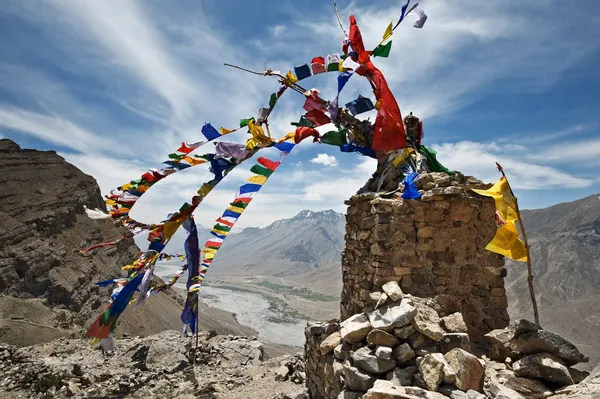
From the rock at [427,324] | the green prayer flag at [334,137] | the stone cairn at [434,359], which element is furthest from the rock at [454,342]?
the green prayer flag at [334,137]

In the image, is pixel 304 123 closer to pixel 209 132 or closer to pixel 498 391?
pixel 209 132

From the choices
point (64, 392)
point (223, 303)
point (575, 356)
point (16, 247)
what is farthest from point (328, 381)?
point (223, 303)

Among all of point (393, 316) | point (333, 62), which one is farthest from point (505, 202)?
point (333, 62)

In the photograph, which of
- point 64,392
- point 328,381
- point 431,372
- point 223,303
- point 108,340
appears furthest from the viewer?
point 223,303

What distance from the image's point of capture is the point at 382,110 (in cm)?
626

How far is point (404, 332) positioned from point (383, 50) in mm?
5375

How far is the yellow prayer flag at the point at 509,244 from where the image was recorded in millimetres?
4410

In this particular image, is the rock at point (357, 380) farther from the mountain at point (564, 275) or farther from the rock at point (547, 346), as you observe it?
the mountain at point (564, 275)

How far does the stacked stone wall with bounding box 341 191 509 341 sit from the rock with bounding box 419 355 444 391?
1662 mm

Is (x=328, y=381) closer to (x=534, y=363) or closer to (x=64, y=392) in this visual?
(x=534, y=363)

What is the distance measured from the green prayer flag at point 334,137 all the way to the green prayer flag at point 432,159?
1562mm

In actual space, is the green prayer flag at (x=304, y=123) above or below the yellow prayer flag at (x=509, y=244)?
above

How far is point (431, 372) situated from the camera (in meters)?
3.43

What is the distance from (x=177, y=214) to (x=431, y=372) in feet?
15.3
